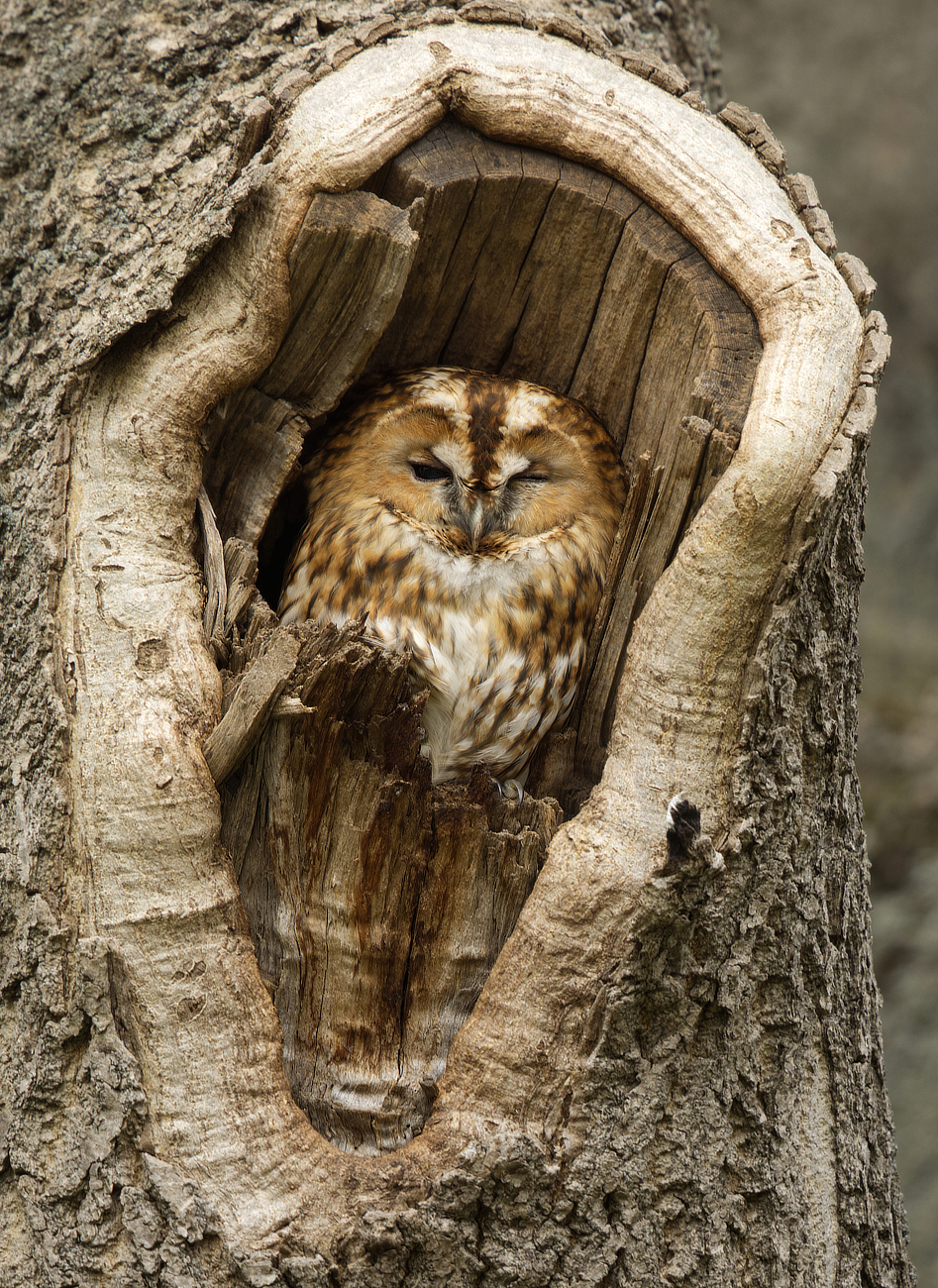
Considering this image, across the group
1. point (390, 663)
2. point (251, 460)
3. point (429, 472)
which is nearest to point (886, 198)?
point (429, 472)

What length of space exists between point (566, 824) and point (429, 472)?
40.0 inches

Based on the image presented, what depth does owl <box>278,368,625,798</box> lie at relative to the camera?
2.25m

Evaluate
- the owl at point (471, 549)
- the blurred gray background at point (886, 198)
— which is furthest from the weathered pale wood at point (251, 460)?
the blurred gray background at point (886, 198)

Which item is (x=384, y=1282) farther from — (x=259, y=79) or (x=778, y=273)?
(x=259, y=79)

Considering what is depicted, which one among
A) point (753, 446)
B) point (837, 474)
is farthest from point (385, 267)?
point (837, 474)

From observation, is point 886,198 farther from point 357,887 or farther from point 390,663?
point 357,887

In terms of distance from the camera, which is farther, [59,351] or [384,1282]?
[59,351]

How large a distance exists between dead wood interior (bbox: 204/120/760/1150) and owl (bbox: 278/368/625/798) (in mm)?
184

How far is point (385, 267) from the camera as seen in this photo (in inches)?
75.3

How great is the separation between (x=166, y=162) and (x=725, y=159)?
1077mm

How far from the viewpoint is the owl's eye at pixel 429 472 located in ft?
7.72

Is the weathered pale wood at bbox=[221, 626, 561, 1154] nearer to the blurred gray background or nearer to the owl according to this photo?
the owl

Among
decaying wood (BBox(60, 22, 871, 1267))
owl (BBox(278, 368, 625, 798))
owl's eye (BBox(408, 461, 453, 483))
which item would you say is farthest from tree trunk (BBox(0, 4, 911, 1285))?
owl's eye (BBox(408, 461, 453, 483))

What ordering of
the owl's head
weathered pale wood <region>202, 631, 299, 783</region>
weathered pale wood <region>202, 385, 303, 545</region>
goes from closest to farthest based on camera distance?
weathered pale wood <region>202, 631, 299, 783</region>
weathered pale wood <region>202, 385, 303, 545</region>
the owl's head
